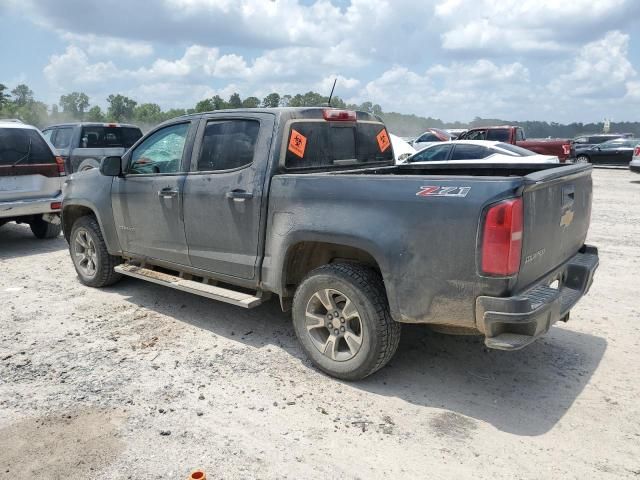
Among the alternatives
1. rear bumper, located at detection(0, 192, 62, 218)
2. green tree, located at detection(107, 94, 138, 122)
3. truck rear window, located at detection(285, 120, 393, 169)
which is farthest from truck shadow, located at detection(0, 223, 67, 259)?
green tree, located at detection(107, 94, 138, 122)

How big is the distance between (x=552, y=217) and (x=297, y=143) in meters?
2.00

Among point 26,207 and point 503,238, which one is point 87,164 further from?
point 503,238

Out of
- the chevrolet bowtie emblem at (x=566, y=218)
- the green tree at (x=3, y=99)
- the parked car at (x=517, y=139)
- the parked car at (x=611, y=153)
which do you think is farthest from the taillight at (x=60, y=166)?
the green tree at (x=3, y=99)

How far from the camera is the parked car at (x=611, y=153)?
23.9 metres

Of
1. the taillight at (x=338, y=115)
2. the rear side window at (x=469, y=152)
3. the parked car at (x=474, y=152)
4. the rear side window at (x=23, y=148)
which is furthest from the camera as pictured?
the rear side window at (x=469, y=152)

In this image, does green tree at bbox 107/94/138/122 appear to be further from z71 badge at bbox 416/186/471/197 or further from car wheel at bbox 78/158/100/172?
z71 badge at bbox 416/186/471/197

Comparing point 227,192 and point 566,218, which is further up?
point 227,192

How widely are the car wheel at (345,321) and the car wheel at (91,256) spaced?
9.42 ft

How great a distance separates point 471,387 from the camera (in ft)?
12.8

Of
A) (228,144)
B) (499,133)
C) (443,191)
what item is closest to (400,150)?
(499,133)

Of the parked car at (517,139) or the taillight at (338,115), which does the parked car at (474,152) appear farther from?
the taillight at (338,115)

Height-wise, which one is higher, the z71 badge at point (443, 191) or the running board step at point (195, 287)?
the z71 badge at point (443, 191)

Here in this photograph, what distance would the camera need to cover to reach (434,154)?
1285cm

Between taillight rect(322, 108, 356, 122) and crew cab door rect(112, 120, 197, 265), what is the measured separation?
1235mm
